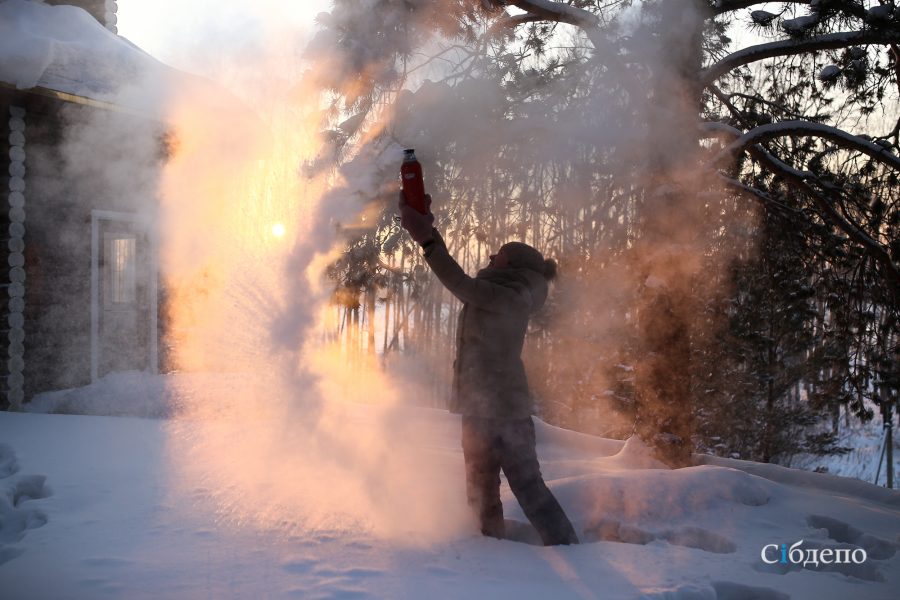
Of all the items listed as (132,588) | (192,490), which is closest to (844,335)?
(192,490)

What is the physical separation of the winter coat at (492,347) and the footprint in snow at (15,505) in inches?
83.3

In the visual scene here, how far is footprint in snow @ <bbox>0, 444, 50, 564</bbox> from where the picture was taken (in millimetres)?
2986

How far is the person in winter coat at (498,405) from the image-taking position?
10.5 feet

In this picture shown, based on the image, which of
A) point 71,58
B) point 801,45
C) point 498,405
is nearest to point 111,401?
point 71,58

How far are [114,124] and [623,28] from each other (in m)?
6.30

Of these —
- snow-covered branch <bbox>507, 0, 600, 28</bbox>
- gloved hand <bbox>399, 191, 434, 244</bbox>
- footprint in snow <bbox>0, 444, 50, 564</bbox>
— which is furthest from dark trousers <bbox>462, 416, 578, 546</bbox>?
snow-covered branch <bbox>507, 0, 600, 28</bbox>

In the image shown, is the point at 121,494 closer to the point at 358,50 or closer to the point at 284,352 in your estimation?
the point at 284,352

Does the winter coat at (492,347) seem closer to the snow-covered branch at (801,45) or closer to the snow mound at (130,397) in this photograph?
the snow-covered branch at (801,45)

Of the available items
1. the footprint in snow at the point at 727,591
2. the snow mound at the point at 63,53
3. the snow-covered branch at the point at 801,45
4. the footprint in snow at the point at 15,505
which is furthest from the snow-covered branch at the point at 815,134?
the snow mound at the point at 63,53

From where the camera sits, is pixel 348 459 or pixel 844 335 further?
pixel 844 335

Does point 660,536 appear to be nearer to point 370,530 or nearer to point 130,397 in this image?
point 370,530

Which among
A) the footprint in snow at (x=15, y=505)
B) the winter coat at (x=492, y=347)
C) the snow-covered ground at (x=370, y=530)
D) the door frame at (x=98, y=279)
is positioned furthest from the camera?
the door frame at (x=98, y=279)

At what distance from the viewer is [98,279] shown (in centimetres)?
807

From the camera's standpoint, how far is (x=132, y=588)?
7.82 feet
